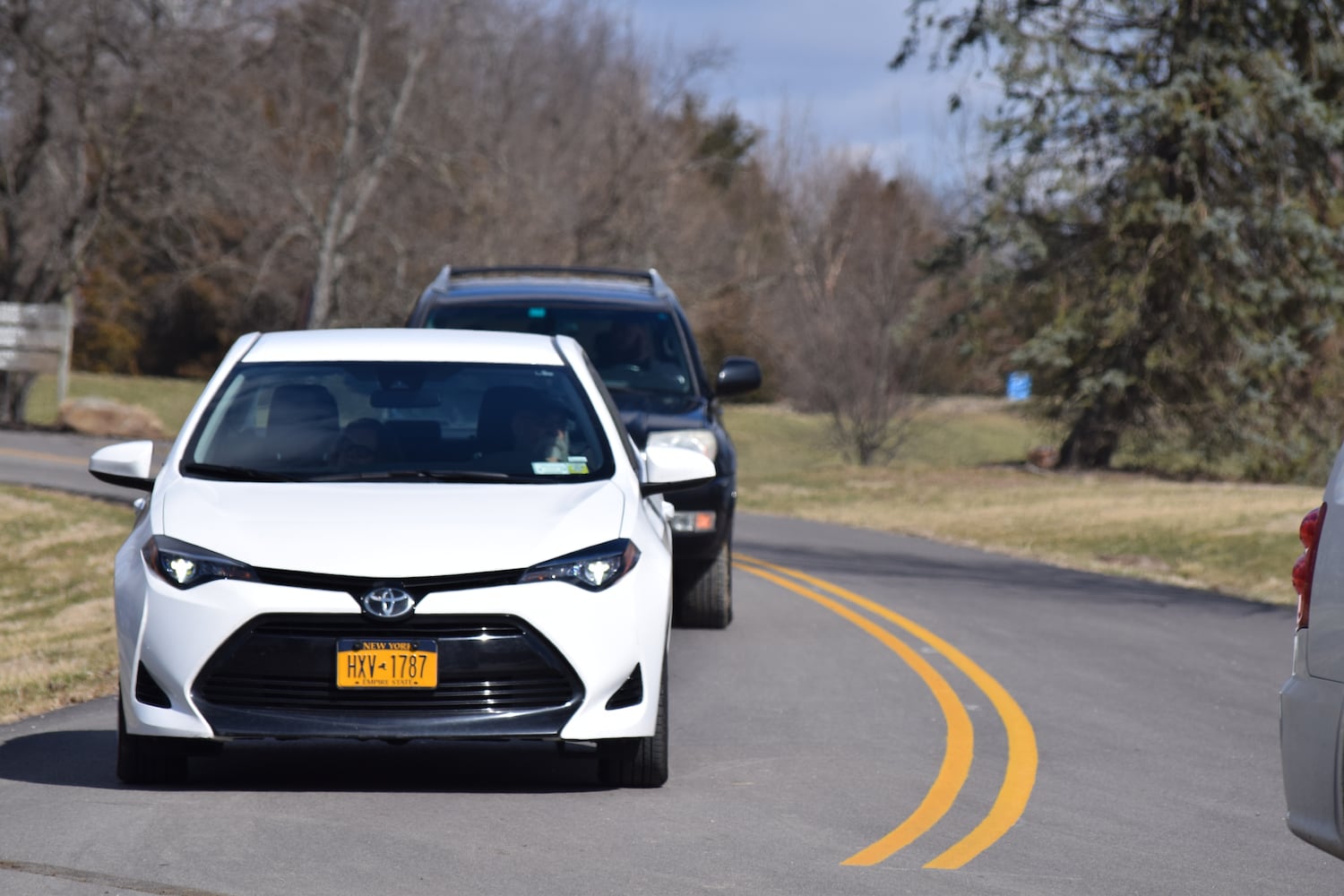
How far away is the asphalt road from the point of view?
18.1ft

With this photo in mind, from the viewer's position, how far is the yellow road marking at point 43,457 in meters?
26.3

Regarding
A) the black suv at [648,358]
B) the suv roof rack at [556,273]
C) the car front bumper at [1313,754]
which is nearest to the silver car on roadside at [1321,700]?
the car front bumper at [1313,754]

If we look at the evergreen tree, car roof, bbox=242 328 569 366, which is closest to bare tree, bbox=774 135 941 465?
the evergreen tree

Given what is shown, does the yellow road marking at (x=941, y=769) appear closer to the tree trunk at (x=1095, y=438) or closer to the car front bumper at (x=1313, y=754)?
the car front bumper at (x=1313, y=754)

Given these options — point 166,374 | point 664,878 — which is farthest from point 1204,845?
point 166,374

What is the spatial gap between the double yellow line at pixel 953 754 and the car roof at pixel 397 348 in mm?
2440

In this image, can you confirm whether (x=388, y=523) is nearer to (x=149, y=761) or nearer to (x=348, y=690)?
(x=348, y=690)

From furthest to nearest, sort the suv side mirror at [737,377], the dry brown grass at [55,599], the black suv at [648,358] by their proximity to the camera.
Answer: the suv side mirror at [737,377] → the black suv at [648,358] → the dry brown grass at [55,599]

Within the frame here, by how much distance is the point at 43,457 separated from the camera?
27031 mm

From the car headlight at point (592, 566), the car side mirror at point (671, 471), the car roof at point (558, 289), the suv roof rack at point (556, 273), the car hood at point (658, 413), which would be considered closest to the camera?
the car headlight at point (592, 566)

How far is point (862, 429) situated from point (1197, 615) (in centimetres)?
2324

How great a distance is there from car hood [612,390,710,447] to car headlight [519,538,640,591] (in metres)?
4.23

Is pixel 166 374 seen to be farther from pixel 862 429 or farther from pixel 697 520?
pixel 697 520

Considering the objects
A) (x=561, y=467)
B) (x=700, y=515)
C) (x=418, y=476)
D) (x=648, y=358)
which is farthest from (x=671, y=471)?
(x=648, y=358)
